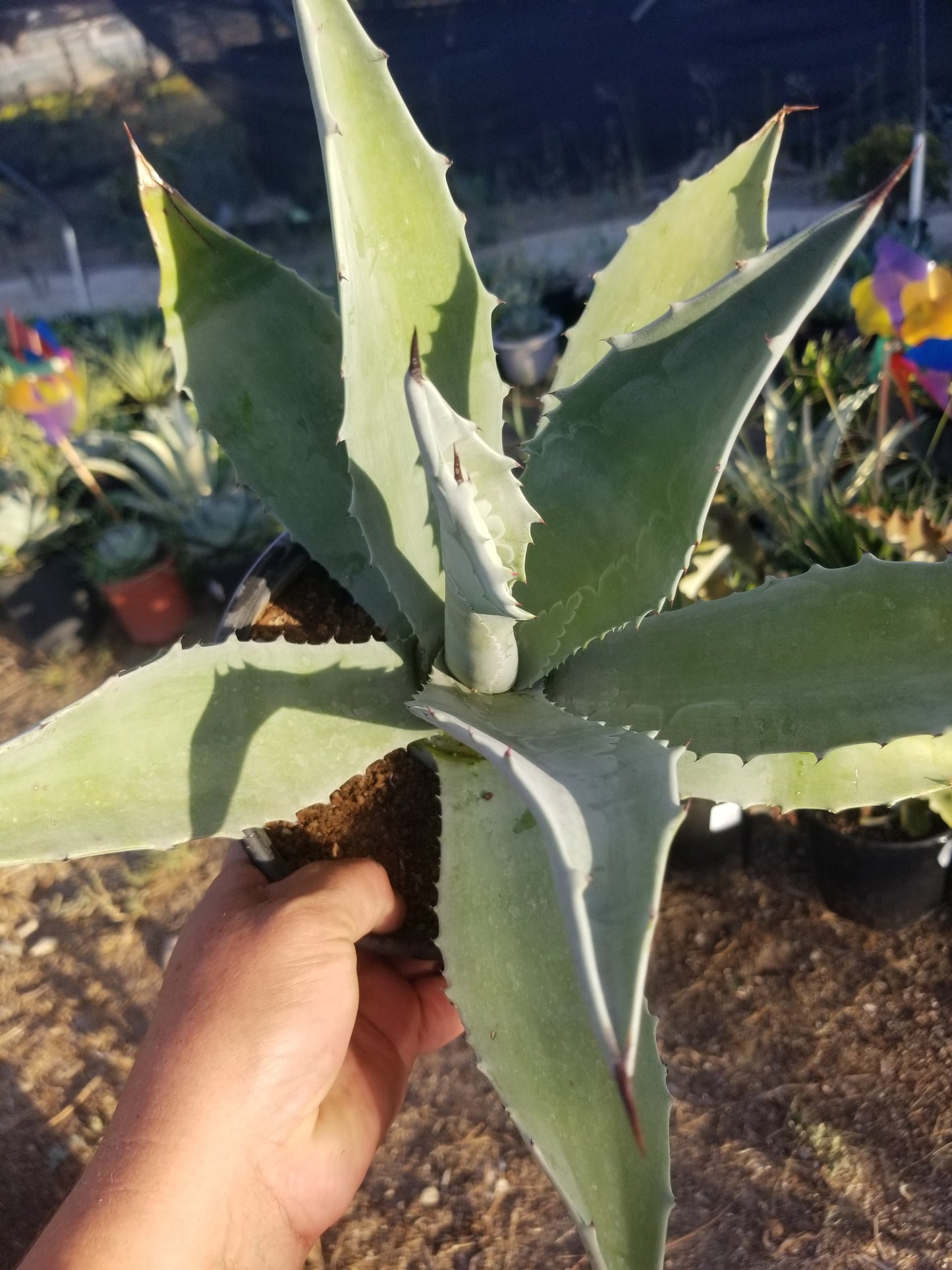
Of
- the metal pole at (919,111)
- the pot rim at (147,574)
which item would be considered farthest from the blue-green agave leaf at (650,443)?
the metal pole at (919,111)

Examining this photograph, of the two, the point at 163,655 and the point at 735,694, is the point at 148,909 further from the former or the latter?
the point at 735,694

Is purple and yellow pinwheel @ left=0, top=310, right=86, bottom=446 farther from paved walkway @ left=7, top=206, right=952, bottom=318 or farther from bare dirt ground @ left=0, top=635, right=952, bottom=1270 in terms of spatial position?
paved walkway @ left=7, top=206, right=952, bottom=318

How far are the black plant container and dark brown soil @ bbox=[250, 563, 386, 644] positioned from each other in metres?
0.01

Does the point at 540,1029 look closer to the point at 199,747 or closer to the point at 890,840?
the point at 199,747

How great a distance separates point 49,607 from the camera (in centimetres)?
219

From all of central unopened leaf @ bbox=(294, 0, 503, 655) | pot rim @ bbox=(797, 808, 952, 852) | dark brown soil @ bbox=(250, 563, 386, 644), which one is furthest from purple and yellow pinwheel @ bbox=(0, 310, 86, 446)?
pot rim @ bbox=(797, 808, 952, 852)

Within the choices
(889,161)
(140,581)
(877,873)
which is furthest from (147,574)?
(889,161)

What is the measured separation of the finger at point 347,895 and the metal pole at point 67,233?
3777mm

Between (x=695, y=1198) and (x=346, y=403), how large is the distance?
45.9 inches

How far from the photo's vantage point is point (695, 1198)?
4.00 feet

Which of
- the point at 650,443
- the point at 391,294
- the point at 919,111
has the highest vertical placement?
the point at 391,294

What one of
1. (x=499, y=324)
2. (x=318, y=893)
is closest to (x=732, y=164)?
(x=318, y=893)

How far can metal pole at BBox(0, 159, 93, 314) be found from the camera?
3.62 m

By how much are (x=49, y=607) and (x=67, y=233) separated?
93.6 inches
